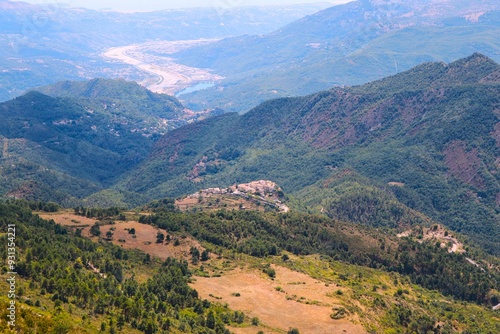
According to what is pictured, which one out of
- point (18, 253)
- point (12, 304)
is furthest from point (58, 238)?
point (12, 304)

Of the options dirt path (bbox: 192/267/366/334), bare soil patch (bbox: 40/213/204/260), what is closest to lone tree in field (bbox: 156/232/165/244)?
bare soil patch (bbox: 40/213/204/260)

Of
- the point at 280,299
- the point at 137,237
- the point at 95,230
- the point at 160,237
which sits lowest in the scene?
the point at 280,299

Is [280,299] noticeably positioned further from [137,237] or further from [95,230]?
[95,230]

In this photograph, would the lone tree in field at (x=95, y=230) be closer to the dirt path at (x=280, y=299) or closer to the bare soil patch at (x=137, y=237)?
the bare soil patch at (x=137, y=237)

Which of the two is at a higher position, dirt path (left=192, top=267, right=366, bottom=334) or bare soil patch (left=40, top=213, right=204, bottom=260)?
bare soil patch (left=40, top=213, right=204, bottom=260)

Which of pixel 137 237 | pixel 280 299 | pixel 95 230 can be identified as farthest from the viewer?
pixel 137 237

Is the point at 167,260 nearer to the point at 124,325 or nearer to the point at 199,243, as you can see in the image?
the point at 199,243

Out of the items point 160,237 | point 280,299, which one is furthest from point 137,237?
point 280,299

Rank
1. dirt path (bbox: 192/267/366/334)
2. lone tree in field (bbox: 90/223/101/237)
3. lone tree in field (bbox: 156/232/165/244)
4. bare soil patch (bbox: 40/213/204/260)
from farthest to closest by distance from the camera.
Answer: lone tree in field (bbox: 156/232/165/244) → lone tree in field (bbox: 90/223/101/237) → bare soil patch (bbox: 40/213/204/260) → dirt path (bbox: 192/267/366/334)

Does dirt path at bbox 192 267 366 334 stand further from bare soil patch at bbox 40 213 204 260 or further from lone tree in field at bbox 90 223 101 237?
lone tree in field at bbox 90 223 101 237
